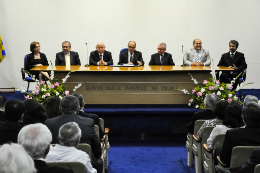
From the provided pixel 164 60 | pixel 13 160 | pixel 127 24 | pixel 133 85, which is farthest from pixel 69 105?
pixel 127 24

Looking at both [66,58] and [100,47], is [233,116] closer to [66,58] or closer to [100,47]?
[100,47]

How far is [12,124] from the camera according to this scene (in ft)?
9.41

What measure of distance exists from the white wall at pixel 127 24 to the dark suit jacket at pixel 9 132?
628 cm

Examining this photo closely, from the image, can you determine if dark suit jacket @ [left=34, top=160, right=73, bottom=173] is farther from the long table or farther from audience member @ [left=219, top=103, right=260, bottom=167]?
the long table

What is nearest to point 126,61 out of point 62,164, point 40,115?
point 40,115

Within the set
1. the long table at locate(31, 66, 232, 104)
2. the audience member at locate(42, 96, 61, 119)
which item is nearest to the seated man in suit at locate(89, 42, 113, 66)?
the long table at locate(31, 66, 232, 104)

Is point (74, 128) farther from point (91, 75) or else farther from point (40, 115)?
point (91, 75)

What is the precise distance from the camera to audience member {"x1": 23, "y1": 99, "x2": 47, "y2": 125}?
3.31 metres

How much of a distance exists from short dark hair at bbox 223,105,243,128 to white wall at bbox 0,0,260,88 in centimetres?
603

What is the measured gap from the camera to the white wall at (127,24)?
888 centimetres

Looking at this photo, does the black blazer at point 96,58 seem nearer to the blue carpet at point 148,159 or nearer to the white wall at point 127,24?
the white wall at point 127,24

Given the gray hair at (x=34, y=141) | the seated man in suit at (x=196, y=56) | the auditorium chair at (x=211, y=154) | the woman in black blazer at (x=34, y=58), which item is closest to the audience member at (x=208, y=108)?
the auditorium chair at (x=211, y=154)

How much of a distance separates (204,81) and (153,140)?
4.39 feet

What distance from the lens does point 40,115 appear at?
11.0ft
